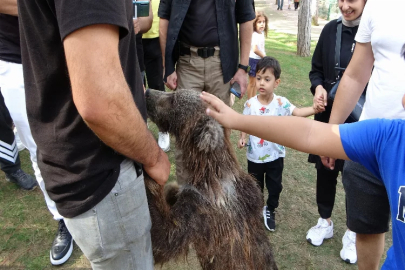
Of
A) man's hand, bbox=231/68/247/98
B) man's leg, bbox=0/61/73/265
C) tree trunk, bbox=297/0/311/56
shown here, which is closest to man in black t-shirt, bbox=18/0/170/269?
man's leg, bbox=0/61/73/265

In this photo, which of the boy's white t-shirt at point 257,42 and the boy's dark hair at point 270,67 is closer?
the boy's dark hair at point 270,67

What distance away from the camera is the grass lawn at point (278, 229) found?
310 centimetres

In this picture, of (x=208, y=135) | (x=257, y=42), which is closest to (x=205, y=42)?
(x=208, y=135)

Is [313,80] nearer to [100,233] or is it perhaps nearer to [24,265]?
[100,233]

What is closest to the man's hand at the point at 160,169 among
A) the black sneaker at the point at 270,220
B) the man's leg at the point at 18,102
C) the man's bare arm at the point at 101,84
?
the man's bare arm at the point at 101,84

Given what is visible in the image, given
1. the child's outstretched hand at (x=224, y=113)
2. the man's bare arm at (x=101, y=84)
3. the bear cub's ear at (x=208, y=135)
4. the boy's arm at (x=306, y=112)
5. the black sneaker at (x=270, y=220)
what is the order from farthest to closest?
the black sneaker at (x=270, y=220) → the boy's arm at (x=306, y=112) → the bear cub's ear at (x=208, y=135) → the child's outstretched hand at (x=224, y=113) → the man's bare arm at (x=101, y=84)

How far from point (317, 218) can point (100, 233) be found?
2998mm

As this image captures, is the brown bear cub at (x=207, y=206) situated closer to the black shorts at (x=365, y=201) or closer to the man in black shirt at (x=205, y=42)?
the black shorts at (x=365, y=201)

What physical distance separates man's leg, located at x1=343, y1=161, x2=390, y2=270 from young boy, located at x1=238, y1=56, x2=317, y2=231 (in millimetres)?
996

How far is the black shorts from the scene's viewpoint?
2.29 meters

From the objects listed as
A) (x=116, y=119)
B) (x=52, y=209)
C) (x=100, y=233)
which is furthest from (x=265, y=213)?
(x=116, y=119)

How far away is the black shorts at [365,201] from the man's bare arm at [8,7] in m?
2.64

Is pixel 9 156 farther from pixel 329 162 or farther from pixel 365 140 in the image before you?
pixel 365 140

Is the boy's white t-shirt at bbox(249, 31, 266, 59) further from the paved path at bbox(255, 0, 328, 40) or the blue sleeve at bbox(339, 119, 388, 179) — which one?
the paved path at bbox(255, 0, 328, 40)
